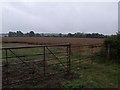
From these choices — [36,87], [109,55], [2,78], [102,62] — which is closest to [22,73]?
[2,78]

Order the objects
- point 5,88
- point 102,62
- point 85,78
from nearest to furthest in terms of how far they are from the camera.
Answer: point 5,88
point 85,78
point 102,62

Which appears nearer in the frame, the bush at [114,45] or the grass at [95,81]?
the grass at [95,81]

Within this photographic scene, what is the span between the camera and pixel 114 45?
1495 cm

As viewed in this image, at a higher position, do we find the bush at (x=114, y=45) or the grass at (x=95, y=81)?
the bush at (x=114, y=45)

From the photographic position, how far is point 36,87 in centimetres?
733

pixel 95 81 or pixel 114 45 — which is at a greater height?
pixel 114 45

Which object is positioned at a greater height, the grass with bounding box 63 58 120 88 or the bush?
the bush

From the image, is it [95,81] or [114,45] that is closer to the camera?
[95,81]

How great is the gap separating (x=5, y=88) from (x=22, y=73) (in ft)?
A: 7.71

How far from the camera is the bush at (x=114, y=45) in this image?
14.6 meters

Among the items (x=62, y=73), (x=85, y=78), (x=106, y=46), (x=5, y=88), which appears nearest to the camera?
(x=5, y=88)

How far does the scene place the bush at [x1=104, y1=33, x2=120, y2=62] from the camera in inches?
576

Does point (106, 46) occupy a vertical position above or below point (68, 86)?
above

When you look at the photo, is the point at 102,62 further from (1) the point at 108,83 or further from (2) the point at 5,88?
(2) the point at 5,88
